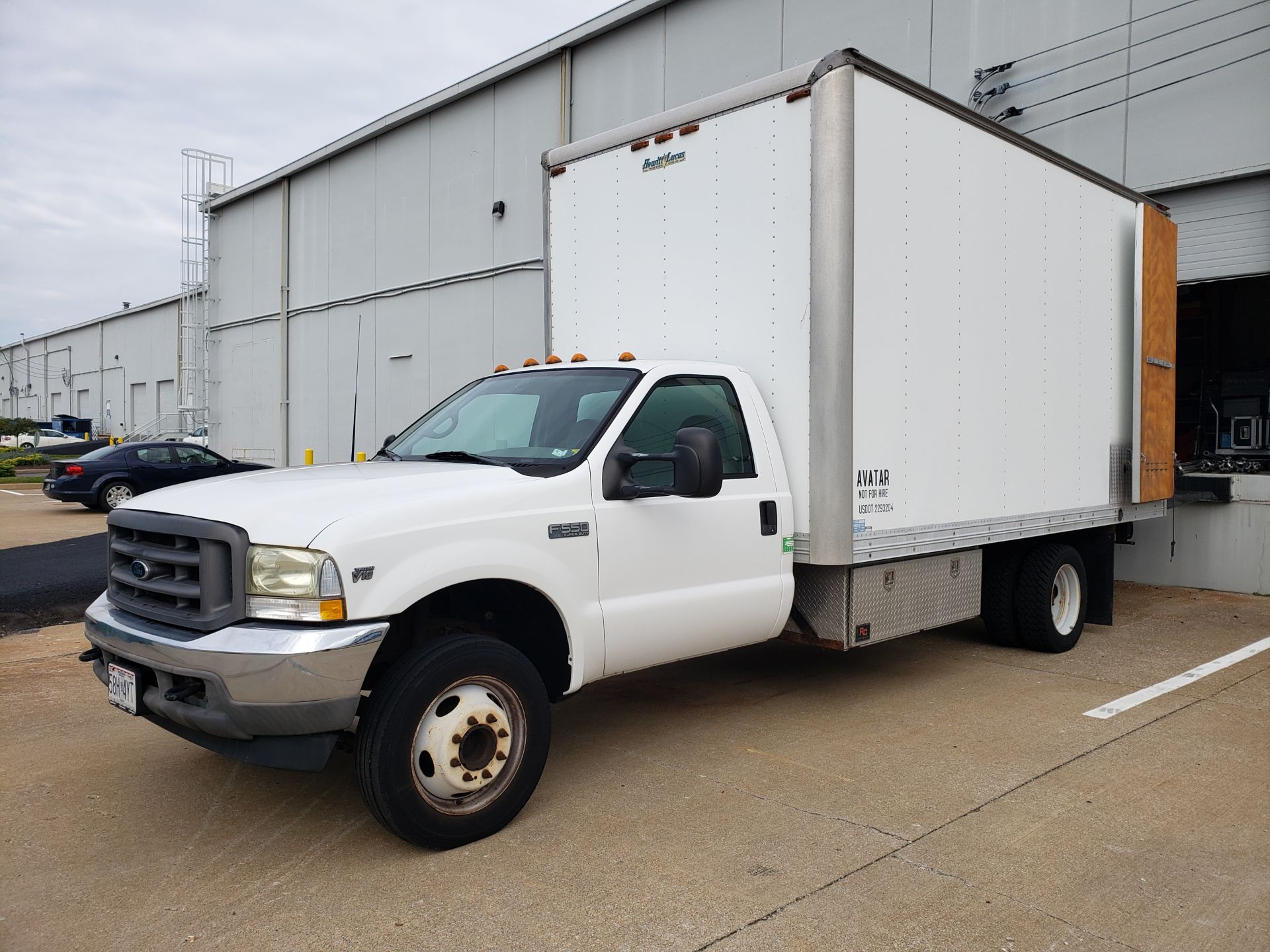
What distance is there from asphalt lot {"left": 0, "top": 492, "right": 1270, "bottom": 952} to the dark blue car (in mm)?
12658

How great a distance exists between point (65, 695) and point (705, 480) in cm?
468

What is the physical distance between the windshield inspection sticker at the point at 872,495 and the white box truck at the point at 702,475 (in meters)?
0.02

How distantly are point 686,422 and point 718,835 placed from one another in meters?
2.06

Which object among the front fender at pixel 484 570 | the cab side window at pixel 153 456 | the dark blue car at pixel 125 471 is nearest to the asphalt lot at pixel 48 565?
the dark blue car at pixel 125 471

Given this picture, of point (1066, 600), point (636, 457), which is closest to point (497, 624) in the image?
point (636, 457)

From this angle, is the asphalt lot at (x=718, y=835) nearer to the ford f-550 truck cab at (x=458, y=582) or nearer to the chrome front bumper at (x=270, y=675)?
the ford f-550 truck cab at (x=458, y=582)

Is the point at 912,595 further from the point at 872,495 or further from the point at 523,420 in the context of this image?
the point at 523,420

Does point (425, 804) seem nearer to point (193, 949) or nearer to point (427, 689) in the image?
point (427, 689)

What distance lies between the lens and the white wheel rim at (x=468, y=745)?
375 cm

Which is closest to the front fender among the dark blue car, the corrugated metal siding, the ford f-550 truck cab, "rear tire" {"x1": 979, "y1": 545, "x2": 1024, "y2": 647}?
the ford f-550 truck cab

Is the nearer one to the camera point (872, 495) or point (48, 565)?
point (872, 495)

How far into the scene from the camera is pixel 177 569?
149 inches

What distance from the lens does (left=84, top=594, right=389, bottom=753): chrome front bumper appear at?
3.38m

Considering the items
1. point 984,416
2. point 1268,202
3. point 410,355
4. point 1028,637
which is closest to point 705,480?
point 984,416
